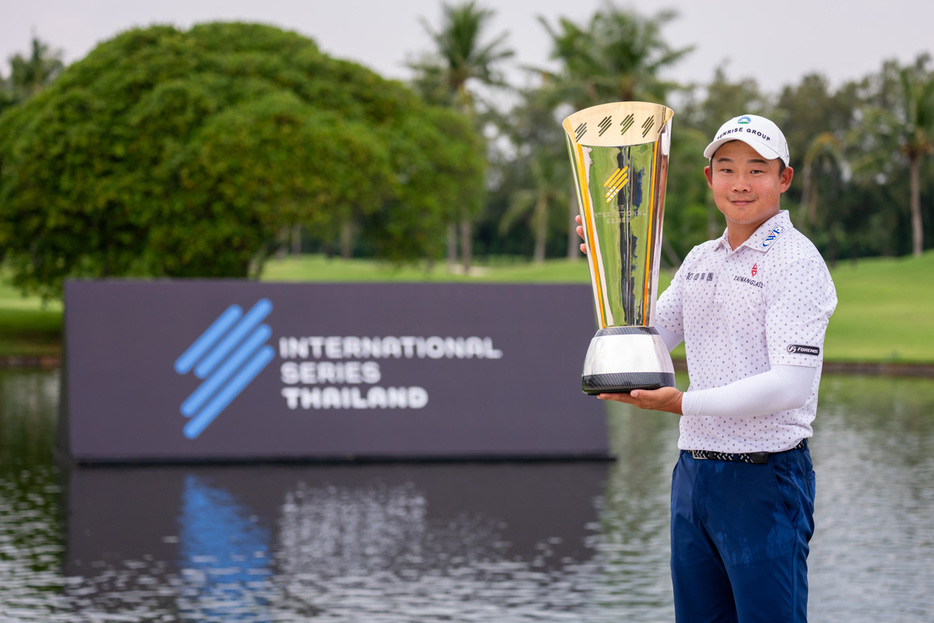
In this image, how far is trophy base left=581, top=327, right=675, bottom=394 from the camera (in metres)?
3.04

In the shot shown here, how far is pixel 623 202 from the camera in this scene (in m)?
3.19

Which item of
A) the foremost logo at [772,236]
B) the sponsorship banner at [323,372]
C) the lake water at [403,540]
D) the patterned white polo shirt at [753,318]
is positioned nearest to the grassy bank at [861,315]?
the sponsorship banner at [323,372]

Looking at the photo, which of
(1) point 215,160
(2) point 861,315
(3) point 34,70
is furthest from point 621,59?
(3) point 34,70

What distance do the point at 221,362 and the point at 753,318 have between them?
8726 mm

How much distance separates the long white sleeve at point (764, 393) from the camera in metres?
2.98

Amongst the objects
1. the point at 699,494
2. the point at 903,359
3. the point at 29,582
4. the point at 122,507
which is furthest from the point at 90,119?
the point at 699,494

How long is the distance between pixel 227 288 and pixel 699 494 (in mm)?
8779

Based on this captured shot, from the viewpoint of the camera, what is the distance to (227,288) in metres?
11.5

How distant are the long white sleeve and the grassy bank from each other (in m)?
15.7

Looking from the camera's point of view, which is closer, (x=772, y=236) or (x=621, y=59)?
(x=772, y=236)

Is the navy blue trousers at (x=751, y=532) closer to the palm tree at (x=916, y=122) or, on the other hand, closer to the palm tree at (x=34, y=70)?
the palm tree at (x=34, y=70)

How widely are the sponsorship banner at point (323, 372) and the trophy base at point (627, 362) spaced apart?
849 centimetres

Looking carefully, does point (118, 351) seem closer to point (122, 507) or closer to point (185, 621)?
point (122, 507)

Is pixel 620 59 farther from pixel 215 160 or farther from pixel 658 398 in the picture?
pixel 658 398
